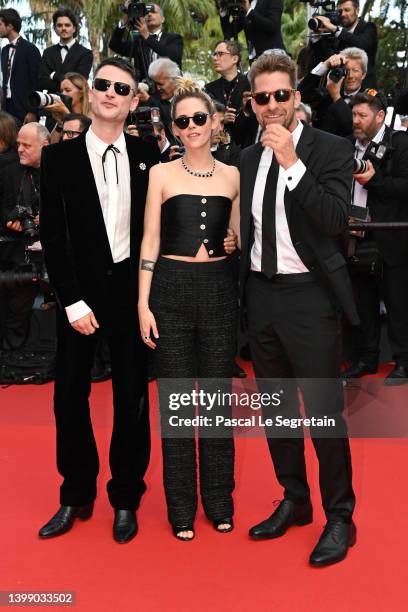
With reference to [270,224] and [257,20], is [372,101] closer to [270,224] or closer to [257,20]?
[257,20]

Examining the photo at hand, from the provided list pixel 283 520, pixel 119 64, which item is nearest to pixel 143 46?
pixel 119 64

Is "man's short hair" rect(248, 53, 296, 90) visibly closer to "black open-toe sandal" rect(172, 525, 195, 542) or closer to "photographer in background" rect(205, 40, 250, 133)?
"black open-toe sandal" rect(172, 525, 195, 542)

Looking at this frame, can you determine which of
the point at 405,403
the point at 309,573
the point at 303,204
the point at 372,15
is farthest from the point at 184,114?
the point at 372,15

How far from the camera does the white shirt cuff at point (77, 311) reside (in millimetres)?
3057

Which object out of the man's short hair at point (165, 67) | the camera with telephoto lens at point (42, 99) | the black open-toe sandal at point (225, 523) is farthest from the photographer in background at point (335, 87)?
the black open-toe sandal at point (225, 523)

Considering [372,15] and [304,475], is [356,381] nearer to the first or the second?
[304,475]

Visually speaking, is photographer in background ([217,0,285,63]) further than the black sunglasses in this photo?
Yes

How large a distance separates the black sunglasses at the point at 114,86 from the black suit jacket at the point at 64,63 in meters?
4.71

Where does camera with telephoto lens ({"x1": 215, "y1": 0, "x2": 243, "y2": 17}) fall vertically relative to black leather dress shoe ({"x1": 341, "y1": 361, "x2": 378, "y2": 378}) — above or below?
above

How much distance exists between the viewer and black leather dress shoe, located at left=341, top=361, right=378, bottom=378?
543 centimetres

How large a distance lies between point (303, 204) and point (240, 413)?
244 cm

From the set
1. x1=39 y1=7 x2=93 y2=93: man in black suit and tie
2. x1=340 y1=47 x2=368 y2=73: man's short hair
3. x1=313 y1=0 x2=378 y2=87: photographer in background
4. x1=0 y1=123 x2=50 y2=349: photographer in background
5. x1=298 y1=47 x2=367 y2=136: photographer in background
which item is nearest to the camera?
x1=0 y1=123 x2=50 y2=349: photographer in background

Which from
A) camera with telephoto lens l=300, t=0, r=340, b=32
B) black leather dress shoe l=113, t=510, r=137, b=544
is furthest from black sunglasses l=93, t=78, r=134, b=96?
camera with telephoto lens l=300, t=0, r=340, b=32

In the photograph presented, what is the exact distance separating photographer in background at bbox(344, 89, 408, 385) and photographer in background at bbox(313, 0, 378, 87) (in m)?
1.17
